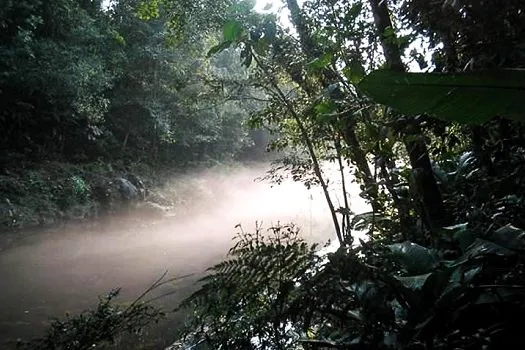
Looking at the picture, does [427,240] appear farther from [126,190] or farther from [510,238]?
[126,190]

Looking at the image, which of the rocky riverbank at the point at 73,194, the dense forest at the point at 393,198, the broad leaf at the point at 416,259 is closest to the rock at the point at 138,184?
the rocky riverbank at the point at 73,194

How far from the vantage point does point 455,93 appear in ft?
2.85

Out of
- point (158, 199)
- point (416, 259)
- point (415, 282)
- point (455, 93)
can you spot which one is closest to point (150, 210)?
point (158, 199)

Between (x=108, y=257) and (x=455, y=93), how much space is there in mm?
7570

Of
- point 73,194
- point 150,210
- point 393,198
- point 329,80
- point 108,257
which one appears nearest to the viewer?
point 393,198

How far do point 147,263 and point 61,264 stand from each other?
143 centimetres

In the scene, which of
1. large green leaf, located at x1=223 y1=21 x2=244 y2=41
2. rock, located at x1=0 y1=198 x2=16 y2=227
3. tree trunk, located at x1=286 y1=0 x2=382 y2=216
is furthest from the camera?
rock, located at x1=0 y1=198 x2=16 y2=227

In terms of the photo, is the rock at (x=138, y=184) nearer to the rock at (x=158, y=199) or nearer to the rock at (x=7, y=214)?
the rock at (x=158, y=199)

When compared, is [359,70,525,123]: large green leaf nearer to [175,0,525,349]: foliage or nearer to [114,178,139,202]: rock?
[175,0,525,349]: foliage

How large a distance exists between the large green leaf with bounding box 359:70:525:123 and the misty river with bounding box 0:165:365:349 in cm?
349

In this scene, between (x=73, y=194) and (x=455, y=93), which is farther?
(x=73, y=194)

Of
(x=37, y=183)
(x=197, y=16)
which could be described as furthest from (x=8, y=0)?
(x=197, y=16)

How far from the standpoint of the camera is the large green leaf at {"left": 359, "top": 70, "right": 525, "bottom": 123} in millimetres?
852

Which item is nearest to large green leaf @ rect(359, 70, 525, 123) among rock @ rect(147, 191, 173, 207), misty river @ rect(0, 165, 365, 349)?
misty river @ rect(0, 165, 365, 349)
